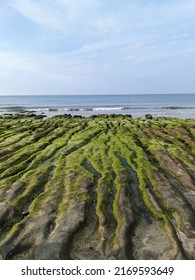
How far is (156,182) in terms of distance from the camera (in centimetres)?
1814

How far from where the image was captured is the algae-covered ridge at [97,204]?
1129 centimetres

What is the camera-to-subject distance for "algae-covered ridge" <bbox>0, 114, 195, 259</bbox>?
11.3m

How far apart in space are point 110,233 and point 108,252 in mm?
1283

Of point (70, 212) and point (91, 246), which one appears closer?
point (91, 246)

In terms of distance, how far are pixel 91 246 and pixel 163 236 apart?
122 inches

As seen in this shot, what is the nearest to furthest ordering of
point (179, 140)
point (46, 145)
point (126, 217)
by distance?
Result: point (126, 217) < point (46, 145) < point (179, 140)

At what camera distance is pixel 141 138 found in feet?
114

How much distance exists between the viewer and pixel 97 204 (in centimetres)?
1497

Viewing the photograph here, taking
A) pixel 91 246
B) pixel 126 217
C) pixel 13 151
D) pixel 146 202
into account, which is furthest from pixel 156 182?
pixel 13 151

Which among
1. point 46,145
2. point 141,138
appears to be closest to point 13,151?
point 46,145

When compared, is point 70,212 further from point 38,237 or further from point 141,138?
point 141,138

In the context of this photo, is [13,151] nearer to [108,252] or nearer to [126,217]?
[126,217]
